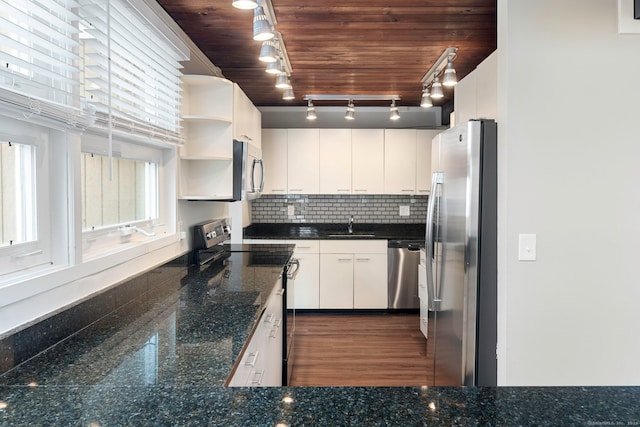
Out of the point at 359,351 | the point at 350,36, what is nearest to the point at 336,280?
the point at 359,351

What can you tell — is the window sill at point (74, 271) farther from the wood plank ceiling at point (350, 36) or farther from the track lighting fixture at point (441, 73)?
the track lighting fixture at point (441, 73)

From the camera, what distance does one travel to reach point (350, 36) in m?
2.93

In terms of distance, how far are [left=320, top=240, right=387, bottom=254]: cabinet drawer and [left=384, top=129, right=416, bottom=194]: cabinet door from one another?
0.70 metres

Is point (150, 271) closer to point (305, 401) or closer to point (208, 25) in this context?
point (208, 25)

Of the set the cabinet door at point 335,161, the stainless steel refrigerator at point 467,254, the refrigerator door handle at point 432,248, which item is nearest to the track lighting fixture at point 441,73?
the stainless steel refrigerator at point 467,254

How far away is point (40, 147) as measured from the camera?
59.3 inches

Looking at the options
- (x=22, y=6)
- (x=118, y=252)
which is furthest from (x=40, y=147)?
(x=118, y=252)

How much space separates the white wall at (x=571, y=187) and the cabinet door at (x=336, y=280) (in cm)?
296

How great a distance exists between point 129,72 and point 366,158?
349 cm

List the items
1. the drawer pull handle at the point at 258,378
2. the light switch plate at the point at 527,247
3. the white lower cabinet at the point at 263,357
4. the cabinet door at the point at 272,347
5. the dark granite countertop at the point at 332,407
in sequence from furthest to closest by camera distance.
Answer: the cabinet door at the point at 272,347, the light switch plate at the point at 527,247, the drawer pull handle at the point at 258,378, the white lower cabinet at the point at 263,357, the dark granite countertop at the point at 332,407

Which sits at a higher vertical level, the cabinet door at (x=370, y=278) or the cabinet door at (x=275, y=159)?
the cabinet door at (x=275, y=159)

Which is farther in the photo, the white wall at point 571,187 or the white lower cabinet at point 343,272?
the white lower cabinet at point 343,272

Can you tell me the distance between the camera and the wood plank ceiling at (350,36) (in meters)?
2.48

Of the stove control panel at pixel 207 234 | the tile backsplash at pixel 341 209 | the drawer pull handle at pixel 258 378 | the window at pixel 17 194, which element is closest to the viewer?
the window at pixel 17 194
